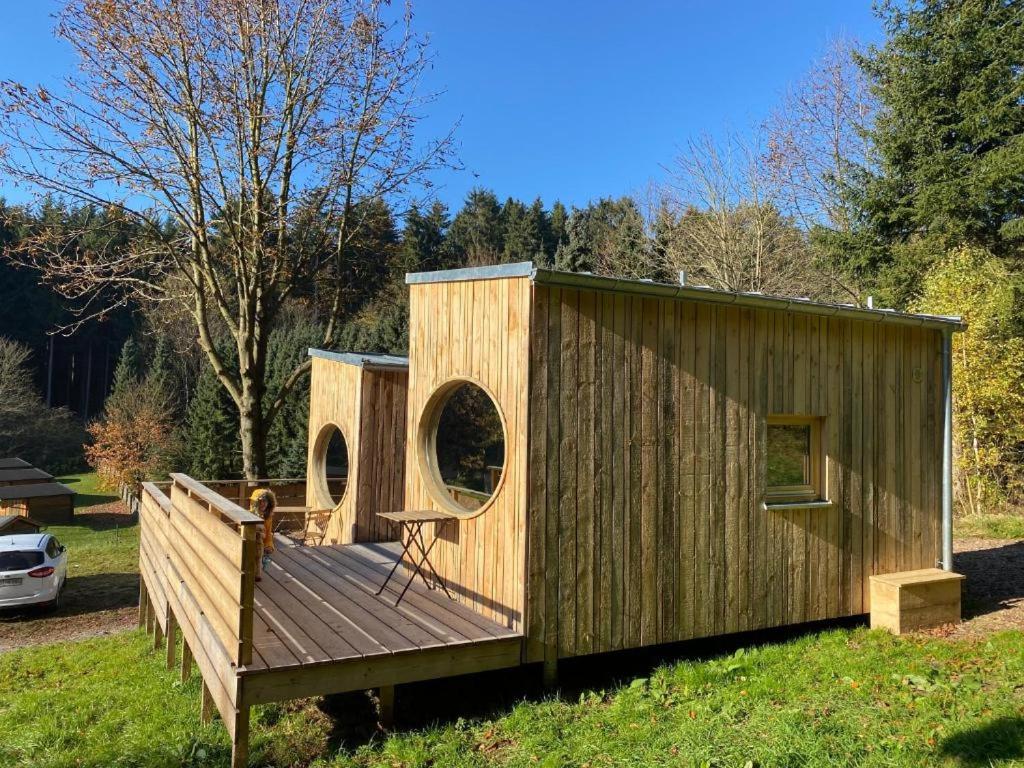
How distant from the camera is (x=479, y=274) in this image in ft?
18.8

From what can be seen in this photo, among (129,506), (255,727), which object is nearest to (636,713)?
(255,727)

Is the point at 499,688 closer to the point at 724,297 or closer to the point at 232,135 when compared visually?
the point at 724,297

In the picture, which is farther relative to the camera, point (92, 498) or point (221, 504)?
point (92, 498)

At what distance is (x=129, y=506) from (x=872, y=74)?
83.1ft

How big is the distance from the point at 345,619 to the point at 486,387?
6.77ft

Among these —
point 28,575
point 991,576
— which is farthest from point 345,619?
point 28,575

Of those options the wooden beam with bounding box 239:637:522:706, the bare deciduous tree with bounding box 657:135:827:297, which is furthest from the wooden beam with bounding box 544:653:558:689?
the bare deciduous tree with bounding box 657:135:827:297

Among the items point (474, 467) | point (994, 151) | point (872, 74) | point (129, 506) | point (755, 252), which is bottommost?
point (129, 506)

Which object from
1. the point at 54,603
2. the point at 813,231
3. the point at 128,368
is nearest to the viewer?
the point at 54,603

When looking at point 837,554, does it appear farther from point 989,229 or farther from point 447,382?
point 989,229

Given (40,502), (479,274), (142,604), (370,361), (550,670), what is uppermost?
(479,274)

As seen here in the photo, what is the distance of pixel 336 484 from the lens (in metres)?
11.5

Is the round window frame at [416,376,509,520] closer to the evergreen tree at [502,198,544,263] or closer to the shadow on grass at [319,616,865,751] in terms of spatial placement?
the shadow on grass at [319,616,865,751]

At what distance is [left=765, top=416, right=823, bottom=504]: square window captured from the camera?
631 centimetres
